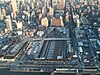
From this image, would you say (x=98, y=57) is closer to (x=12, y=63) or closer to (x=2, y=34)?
(x=12, y=63)

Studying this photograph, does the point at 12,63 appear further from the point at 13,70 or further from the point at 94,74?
the point at 94,74

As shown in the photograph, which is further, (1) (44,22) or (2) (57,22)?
(1) (44,22)

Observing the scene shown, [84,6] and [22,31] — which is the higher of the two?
[84,6]

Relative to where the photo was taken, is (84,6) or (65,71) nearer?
(65,71)

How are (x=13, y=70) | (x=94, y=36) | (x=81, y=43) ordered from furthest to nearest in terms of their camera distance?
(x=94, y=36) → (x=81, y=43) → (x=13, y=70)

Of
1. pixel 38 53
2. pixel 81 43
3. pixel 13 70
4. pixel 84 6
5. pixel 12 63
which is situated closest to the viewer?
pixel 13 70

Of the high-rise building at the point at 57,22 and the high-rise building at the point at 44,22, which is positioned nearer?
the high-rise building at the point at 57,22

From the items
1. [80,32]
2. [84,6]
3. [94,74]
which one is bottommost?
[94,74]

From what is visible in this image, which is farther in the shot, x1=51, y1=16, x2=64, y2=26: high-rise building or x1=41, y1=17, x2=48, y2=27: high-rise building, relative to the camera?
x1=41, y1=17, x2=48, y2=27: high-rise building

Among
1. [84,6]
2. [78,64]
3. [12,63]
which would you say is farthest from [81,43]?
[84,6]
